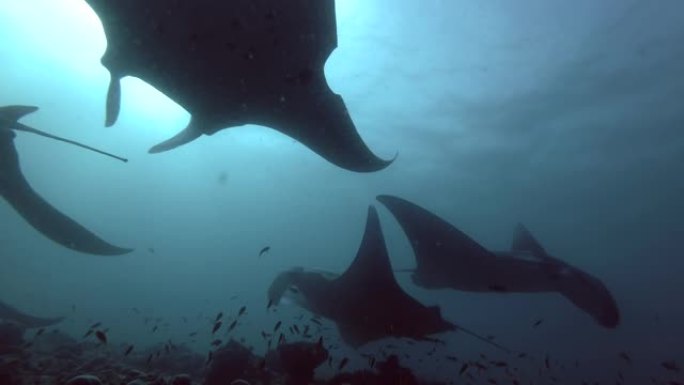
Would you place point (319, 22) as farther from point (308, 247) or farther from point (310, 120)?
point (308, 247)

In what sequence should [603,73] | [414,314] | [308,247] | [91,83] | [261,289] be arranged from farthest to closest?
1. [261,289]
2. [308,247]
3. [91,83]
4. [603,73]
5. [414,314]

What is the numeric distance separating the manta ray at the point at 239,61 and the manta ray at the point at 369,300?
1.80 metres

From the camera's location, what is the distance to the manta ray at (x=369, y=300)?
735 centimetres

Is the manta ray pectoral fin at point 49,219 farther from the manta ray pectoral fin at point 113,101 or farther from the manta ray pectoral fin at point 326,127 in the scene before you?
the manta ray pectoral fin at point 326,127

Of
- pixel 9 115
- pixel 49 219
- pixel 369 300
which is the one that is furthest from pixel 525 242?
pixel 9 115

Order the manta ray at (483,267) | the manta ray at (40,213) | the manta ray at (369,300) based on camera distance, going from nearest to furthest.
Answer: the manta ray at (40,213) < the manta ray at (369,300) < the manta ray at (483,267)

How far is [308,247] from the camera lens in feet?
200

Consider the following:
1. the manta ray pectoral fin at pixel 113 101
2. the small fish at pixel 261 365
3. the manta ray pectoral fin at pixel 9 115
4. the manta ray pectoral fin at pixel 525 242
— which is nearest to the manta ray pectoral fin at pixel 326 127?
the manta ray pectoral fin at pixel 113 101

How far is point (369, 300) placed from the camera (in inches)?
318

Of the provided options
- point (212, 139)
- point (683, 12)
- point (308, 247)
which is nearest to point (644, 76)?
point (683, 12)

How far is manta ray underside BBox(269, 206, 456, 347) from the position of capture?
290 inches

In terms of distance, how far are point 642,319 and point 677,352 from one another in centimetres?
1638

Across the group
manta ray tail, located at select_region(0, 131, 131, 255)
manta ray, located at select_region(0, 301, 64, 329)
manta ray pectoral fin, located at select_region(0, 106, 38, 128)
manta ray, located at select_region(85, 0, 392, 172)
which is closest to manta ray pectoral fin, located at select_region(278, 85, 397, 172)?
manta ray, located at select_region(85, 0, 392, 172)

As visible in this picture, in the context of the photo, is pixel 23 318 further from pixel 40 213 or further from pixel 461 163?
pixel 461 163
